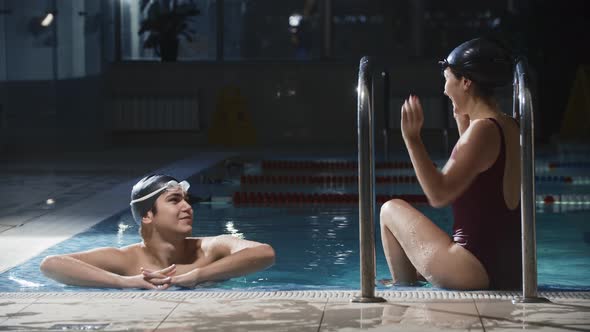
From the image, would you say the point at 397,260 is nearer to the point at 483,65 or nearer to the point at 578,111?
the point at 483,65

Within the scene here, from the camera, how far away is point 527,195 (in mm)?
4957

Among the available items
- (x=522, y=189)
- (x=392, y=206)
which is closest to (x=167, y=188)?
(x=392, y=206)

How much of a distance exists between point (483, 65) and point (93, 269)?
1.97 meters

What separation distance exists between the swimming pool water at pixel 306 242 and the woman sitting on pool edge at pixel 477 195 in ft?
1.20

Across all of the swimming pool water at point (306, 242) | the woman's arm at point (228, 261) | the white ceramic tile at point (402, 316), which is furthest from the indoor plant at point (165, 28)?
the white ceramic tile at point (402, 316)

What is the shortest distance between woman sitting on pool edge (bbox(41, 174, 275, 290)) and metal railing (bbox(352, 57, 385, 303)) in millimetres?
983

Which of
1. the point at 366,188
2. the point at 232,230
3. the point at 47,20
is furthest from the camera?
the point at 47,20

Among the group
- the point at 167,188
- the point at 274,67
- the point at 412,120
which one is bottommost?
the point at 167,188

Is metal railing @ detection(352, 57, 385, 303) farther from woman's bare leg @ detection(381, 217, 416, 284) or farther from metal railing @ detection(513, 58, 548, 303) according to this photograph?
metal railing @ detection(513, 58, 548, 303)

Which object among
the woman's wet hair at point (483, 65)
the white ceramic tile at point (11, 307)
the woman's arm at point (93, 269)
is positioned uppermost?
the woman's wet hair at point (483, 65)

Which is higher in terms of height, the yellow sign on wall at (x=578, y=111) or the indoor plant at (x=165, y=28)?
the indoor plant at (x=165, y=28)

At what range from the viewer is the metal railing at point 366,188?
16.3ft

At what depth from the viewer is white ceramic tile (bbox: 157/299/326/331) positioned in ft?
14.5

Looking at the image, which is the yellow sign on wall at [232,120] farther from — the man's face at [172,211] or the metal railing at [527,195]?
the metal railing at [527,195]
